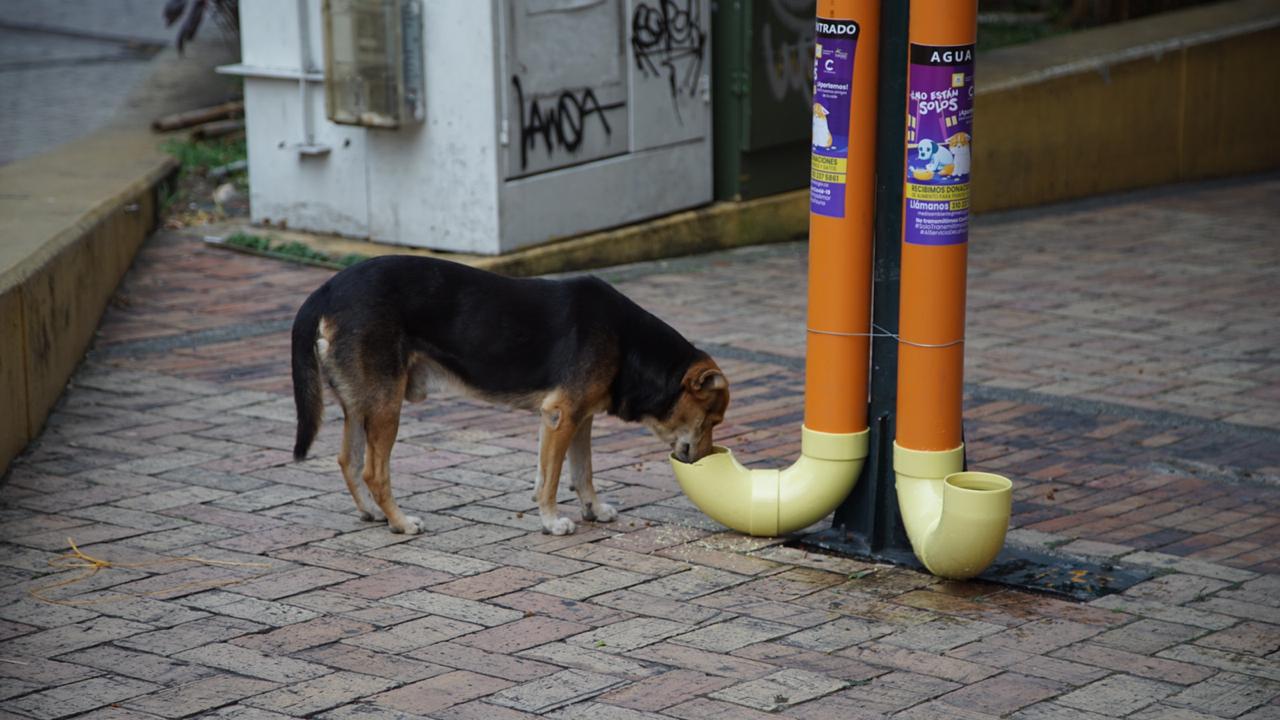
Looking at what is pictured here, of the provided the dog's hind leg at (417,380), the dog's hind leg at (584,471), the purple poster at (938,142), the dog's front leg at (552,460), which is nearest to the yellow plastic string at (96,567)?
the dog's hind leg at (417,380)

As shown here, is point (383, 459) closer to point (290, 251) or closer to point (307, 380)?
point (307, 380)

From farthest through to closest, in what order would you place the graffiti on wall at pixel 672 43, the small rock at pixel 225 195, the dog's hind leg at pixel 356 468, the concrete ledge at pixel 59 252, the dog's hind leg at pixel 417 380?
the small rock at pixel 225 195
the graffiti on wall at pixel 672 43
the concrete ledge at pixel 59 252
the dog's hind leg at pixel 356 468
the dog's hind leg at pixel 417 380

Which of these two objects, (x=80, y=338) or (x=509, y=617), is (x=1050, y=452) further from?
(x=80, y=338)

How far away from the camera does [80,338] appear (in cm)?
822

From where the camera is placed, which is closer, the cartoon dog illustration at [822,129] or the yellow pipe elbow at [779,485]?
the cartoon dog illustration at [822,129]

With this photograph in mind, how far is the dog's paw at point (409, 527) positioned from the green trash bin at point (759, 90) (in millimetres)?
6370

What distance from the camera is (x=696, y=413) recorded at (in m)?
5.82

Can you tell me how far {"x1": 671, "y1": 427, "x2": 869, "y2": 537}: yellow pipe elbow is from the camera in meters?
5.75

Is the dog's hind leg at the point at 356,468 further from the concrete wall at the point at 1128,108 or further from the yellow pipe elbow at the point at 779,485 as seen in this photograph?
the concrete wall at the point at 1128,108

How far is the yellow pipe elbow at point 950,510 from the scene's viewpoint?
5.24m

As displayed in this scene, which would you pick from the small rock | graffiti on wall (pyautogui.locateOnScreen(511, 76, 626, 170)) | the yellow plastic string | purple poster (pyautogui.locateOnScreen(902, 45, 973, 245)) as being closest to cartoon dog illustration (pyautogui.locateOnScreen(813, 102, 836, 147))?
purple poster (pyautogui.locateOnScreen(902, 45, 973, 245))

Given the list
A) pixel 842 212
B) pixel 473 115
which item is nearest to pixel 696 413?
pixel 842 212

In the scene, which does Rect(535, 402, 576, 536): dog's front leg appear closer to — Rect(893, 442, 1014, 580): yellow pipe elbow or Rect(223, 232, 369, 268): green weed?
Rect(893, 442, 1014, 580): yellow pipe elbow

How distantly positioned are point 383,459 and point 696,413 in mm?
1177
